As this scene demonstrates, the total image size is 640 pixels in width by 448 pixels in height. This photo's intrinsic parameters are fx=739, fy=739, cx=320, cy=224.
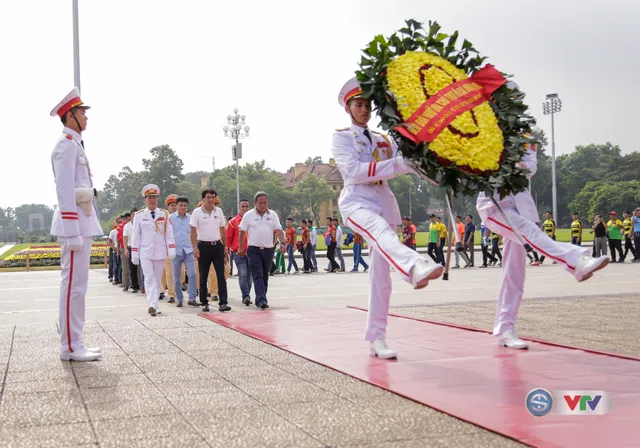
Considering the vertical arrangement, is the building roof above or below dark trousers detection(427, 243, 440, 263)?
above

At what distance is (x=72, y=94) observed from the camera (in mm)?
7223

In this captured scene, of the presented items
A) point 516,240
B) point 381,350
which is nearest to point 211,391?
point 381,350

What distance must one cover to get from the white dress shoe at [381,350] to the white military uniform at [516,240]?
48.3 inches

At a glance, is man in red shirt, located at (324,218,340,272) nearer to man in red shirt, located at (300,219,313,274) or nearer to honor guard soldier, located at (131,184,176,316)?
man in red shirt, located at (300,219,313,274)

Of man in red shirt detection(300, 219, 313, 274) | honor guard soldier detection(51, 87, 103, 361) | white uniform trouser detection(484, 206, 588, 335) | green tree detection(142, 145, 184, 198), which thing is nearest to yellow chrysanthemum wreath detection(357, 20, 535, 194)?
white uniform trouser detection(484, 206, 588, 335)

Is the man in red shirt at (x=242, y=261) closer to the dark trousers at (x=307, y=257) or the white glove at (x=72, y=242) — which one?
the white glove at (x=72, y=242)

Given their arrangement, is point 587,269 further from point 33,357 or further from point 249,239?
point 249,239

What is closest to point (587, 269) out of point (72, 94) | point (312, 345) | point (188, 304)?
point (312, 345)

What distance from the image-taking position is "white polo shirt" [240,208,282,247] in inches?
500

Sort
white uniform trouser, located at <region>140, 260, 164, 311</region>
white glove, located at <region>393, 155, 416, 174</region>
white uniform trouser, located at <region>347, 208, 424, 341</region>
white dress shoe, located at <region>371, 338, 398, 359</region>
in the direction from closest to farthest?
white uniform trouser, located at <region>347, 208, 424, 341</region> → white glove, located at <region>393, 155, 416, 174</region> → white dress shoe, located at <region>371, 338, 398, 359</region> → white uniform trouser, located at <region>140, 260, 164, 311</region>

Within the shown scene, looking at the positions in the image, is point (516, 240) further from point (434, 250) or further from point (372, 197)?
point (434, 250)

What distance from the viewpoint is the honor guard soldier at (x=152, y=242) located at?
12.2 meters

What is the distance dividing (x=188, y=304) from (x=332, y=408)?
9.65m

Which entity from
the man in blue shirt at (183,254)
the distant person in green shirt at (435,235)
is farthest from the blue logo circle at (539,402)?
the distant person in green shirt at (435,235)
